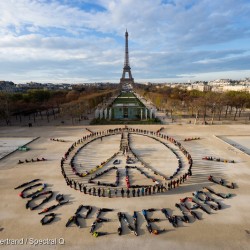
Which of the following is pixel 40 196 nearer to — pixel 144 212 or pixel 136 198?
pixel 136 198

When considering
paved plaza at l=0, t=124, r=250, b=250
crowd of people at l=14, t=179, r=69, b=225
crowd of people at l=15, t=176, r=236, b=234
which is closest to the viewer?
paved plaza at l=0, t=124, r=250, b=250

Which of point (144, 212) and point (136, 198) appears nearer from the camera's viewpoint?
point (144, 212)

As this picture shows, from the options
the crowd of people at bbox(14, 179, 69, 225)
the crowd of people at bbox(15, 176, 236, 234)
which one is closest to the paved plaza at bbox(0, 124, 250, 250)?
the crowd of people at bbox(15, 176, 236, 234)

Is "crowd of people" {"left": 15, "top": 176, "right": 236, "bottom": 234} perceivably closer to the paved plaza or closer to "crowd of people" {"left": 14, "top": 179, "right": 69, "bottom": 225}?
"crowd of people" {"left": 14, "top": 179, "right": 69, "bottom": 225}

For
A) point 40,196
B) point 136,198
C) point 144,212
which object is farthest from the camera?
point 40,196

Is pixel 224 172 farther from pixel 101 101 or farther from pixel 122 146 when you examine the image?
pixel 101 101

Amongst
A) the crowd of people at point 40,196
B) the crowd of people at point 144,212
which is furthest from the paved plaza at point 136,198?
the crowd of people at point 40,196

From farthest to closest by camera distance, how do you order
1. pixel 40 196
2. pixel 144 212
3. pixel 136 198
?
pixel 40 196, pixel 136 198, pixel 144 212

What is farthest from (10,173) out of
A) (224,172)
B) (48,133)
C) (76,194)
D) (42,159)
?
(224,172)

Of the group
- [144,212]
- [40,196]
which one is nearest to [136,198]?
[144,212]

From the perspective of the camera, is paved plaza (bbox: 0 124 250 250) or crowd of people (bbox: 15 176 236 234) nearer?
paved plaza (bbox: 0 124 250 250)

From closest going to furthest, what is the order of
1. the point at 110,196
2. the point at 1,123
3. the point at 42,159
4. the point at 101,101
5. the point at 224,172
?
the point at 110,196, the point at 224,172, the point at 42,159, the point at 1,123, the point at 101,101
